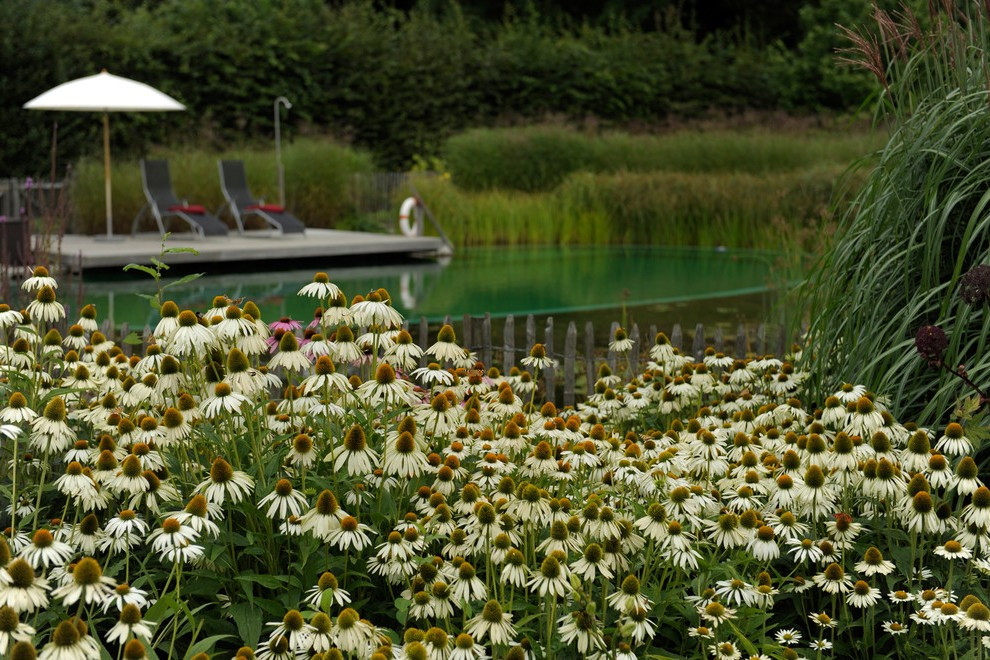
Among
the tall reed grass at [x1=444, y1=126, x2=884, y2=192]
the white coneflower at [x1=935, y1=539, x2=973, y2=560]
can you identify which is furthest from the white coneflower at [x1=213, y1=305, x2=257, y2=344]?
the tall reed grass at [x1=444, y1=126, x2=884, y2=192]

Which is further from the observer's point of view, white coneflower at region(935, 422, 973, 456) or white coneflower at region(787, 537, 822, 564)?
white coneflower at region(935, 422, 973, 456)

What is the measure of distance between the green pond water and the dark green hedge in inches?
230

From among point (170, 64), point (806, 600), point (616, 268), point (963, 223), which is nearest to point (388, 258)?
point (616, 268)

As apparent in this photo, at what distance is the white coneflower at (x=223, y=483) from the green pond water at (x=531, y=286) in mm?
6319

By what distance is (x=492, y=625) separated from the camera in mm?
2086

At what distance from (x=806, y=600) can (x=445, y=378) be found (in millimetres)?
1055

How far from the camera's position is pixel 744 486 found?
274 cm

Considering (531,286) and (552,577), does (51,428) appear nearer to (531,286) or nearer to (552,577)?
(552,577)

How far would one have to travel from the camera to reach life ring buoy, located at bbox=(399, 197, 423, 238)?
1393 cm

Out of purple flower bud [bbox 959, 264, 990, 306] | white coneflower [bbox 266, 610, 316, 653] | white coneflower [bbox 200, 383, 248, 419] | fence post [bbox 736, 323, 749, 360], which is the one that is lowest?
fence post [bbox 736, 323, 749, 360]

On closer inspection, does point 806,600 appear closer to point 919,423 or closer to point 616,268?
point 919,423

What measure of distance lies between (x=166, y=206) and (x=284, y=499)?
1153cm

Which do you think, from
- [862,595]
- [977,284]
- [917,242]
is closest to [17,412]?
[862,595]

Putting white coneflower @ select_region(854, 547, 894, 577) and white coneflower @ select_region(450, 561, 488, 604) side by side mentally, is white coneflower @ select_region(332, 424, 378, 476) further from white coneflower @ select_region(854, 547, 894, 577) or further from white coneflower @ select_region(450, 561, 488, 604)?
white coneflower @ select_region(854, 547, 894, 577)
